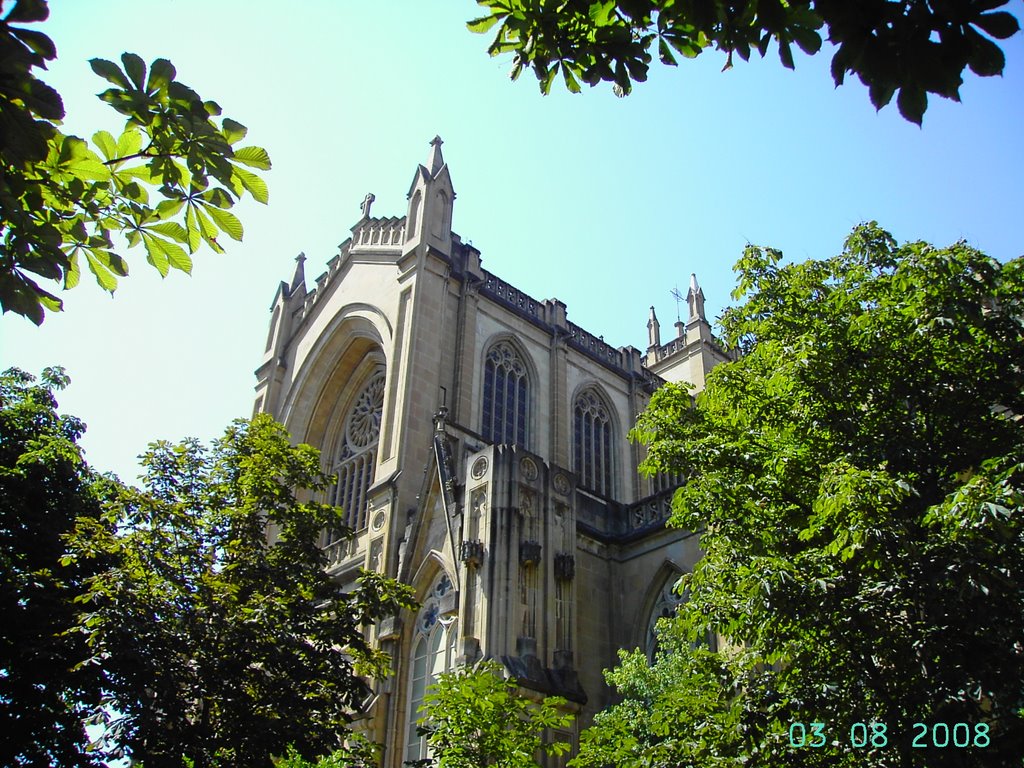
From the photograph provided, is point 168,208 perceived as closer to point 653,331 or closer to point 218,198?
point 218,198

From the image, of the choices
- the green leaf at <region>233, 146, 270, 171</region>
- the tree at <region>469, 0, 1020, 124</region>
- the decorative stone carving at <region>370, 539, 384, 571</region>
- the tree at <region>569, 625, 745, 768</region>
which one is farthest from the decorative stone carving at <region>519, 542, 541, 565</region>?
the green leaf at <region>233, 146, 270, 171</region>

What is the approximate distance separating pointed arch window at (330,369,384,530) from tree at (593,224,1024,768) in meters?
17.7

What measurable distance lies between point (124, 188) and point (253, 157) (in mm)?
746

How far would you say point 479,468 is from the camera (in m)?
19.5

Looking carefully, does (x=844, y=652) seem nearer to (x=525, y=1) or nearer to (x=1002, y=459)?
(x=1002, y=459)

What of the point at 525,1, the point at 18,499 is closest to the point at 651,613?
the point at 18,499

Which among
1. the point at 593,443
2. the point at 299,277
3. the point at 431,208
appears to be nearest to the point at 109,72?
the point at 431,208

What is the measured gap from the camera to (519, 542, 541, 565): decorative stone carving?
59.3ft

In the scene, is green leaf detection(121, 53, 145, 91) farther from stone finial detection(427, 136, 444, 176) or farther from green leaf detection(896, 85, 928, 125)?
stone finial detection(427, 136, 444, 176)

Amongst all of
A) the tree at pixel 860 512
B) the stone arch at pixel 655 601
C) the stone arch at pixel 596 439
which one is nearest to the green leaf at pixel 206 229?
the tree at pixel 860 512

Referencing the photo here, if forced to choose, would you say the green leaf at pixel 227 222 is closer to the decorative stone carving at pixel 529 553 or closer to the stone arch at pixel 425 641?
the decorative stone carving at pixel 529 553

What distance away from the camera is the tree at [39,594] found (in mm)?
13953

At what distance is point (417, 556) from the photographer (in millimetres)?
20906

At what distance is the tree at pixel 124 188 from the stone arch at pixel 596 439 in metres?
26.0
